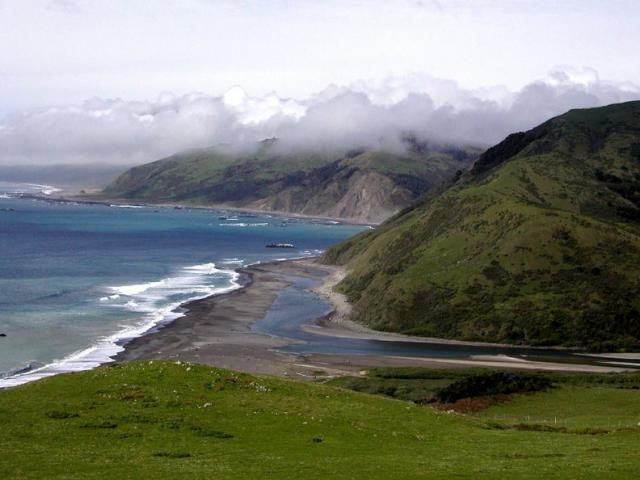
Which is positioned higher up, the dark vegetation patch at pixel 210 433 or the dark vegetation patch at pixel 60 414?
the dark vegetation patch at pixel 60 414

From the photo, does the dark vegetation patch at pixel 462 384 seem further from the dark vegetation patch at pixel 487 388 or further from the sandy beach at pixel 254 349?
the sandy beach at pixel 254 349

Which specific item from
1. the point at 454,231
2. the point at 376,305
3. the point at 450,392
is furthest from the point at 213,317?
the point at 450,392

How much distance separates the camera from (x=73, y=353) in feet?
342

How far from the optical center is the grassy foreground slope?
3170cm

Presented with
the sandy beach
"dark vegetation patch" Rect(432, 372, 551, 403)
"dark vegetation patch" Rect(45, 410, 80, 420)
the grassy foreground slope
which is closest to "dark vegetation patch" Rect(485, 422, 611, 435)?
the grassy foreground slope

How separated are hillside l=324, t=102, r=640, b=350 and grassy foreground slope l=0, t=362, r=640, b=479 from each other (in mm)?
93495

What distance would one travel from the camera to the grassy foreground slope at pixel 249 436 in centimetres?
3170

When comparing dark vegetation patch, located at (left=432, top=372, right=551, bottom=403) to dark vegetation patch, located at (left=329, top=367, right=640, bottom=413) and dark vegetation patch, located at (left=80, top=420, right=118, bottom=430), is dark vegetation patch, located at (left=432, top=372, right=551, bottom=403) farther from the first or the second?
dark vegetation patch, located at (left=80, top=420, right=118, bottom=430)

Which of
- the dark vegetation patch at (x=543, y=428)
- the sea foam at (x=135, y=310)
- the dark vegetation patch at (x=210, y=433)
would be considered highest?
the dark vegetation patch at (x=210, y=433)

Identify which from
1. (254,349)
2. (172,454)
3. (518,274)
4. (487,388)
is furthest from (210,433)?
(518,274)

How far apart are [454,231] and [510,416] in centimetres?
11720

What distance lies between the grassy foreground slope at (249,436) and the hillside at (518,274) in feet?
307

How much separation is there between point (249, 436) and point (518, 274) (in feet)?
393

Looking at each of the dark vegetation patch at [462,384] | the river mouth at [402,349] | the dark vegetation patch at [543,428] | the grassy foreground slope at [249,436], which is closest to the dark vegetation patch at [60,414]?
the grassy foreground slope at [249,436]
